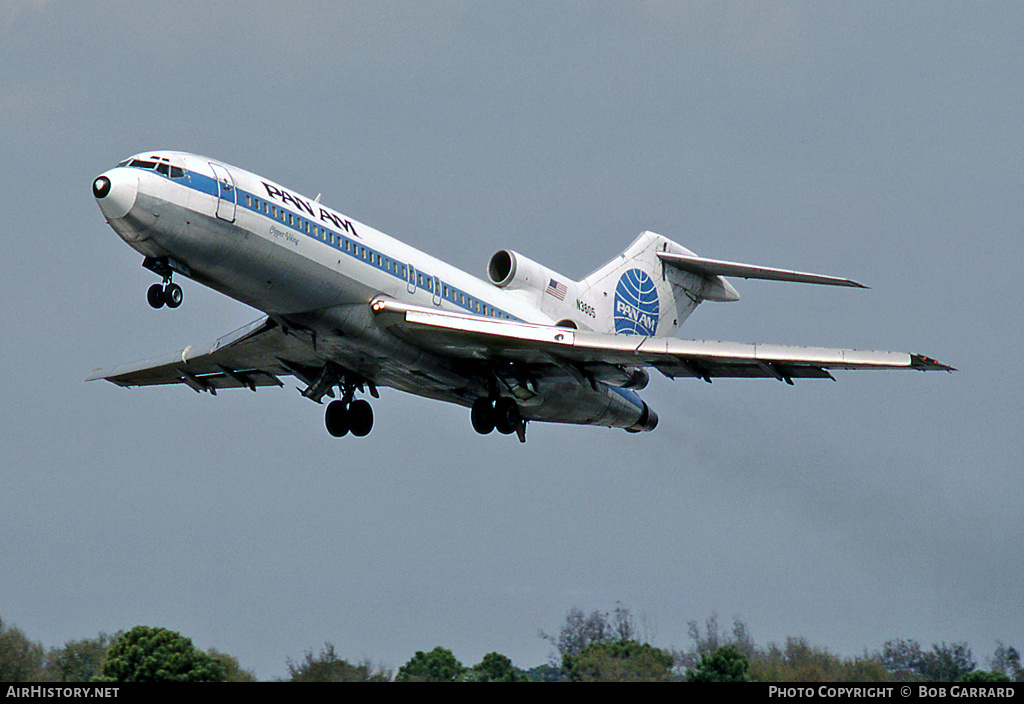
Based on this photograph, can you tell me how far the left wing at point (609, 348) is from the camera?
24109 millimetres

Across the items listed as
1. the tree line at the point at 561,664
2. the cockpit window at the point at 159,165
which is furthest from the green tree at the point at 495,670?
the cockpit window at the point at 159,165

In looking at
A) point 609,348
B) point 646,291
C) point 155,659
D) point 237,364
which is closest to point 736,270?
point 646,291

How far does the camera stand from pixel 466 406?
28969mm

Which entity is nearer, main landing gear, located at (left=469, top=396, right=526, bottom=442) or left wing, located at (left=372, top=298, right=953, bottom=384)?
left wing, located at (left=372, top=298, right=953, bottom=384)

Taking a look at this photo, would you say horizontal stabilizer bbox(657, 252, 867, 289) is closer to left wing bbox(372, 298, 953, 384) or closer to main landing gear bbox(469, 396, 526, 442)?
left wing bbox(372, 298, 953, 384)

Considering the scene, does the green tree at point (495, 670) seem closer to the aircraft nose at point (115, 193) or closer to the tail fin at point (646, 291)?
the tail fin at point (646, 291)

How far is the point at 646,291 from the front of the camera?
1324 inches

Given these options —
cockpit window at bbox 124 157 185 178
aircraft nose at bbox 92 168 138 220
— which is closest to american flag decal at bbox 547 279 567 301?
cockpit window at bbox 124 157 185 178

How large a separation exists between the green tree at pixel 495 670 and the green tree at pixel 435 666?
0.45 metres

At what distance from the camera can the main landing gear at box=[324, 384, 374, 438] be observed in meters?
28.8

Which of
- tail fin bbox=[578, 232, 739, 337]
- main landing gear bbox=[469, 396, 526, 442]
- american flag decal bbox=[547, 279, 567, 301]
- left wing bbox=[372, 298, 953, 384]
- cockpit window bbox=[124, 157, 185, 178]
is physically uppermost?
tail fin bbox=[578, 232, 739, 337]

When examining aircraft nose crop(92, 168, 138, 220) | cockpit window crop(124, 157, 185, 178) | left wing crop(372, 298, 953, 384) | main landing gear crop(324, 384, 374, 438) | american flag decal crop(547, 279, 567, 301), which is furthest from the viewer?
american flag decal crop(547, 279, 567, 301)

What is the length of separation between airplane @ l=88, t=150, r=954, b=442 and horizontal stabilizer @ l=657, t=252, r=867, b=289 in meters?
0.07
